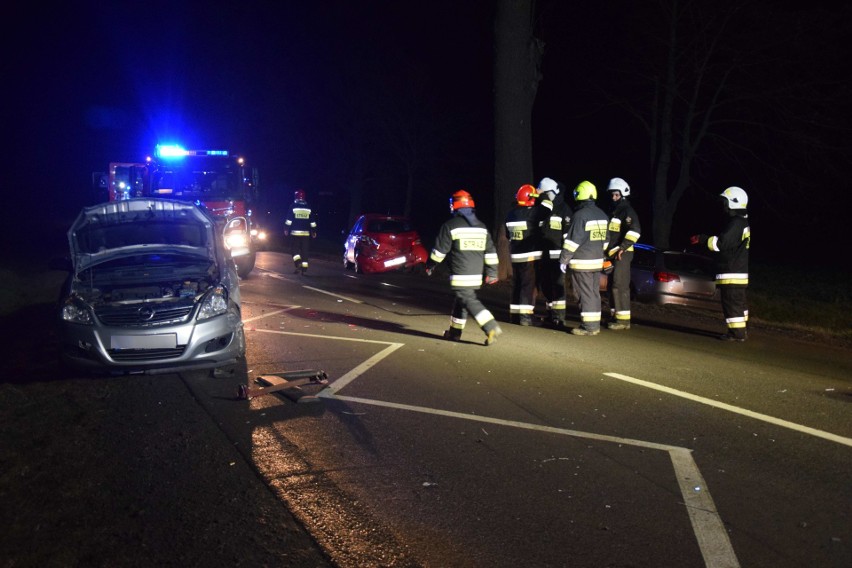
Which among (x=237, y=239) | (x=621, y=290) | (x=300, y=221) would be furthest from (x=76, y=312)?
(x=300, y=221)

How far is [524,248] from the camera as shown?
37.3ft

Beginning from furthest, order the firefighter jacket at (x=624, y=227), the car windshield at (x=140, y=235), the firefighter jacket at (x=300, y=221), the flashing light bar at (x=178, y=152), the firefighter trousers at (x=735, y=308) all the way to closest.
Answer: the flashing light bar at (x=178, y=152)
the firefighter jacket at (x=300, y=221)
the firefighter jacket at (x=624, y=227)
the firefighter trousers at (x=735, y=308)
the car windshield at (x=140, y=235)

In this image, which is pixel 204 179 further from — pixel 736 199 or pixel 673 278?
pixel 736 199

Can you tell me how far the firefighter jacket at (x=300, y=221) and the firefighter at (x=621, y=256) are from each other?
8.98 metres

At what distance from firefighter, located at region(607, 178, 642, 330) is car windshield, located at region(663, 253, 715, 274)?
9.40 feet

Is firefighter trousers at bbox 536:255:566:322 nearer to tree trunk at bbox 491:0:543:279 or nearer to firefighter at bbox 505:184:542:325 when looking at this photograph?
firefighter at bbox 505:184:542:325

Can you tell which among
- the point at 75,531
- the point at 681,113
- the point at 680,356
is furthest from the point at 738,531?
the point at 681,113

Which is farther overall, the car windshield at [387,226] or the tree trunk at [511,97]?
the car windshield at [387,226]

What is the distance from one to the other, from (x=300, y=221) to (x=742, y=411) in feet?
43.9

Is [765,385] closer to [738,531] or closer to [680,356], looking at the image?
[680,356]

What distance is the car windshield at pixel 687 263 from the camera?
1399 cm

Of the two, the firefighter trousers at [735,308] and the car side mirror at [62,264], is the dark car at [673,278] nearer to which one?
the firefighter trousers at [735,308]

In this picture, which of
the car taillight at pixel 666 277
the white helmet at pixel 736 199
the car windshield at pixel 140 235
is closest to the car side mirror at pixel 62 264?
the car windshield at pixel 140 235

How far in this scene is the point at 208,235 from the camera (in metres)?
9.31
